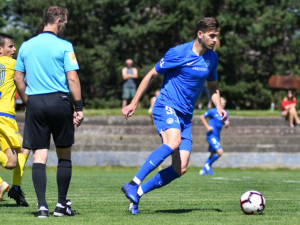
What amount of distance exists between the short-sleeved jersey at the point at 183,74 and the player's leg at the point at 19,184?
215 cm

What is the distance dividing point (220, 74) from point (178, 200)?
22.4 m

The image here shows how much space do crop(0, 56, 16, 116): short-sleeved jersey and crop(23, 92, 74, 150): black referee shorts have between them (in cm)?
171

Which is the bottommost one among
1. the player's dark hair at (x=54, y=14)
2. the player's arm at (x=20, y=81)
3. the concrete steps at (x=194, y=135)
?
the concrete steps at (x=194, y=135)

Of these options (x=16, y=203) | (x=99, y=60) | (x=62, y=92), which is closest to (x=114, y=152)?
(x=99, y=60)

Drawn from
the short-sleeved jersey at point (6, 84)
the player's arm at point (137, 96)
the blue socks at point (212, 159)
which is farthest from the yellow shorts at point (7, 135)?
the blue socks at point (212, 159)

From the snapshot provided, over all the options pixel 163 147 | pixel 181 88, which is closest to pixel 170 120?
pixel 163 147

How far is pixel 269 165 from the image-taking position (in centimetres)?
2236

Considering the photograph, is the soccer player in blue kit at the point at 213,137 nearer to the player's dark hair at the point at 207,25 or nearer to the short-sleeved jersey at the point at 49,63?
the player's dark hair at the point at 207,25

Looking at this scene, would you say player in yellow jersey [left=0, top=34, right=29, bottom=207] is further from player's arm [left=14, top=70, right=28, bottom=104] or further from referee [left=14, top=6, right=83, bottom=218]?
referee [left=14, top=6, right=83, bottom=218]

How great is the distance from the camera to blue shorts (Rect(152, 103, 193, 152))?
7852 millimetres

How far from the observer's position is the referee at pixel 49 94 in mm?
7141

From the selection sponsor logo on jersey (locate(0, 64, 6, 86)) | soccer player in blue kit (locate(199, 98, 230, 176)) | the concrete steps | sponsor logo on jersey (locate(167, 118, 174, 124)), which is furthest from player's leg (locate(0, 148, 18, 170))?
the concrete steps

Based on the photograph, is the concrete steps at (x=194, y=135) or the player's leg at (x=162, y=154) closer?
the player's leg at (x=162, y=154)

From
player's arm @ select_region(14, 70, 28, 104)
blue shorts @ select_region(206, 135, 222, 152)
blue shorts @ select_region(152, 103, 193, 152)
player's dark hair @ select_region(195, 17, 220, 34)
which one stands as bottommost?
blue shorts @ select_region(206, 135, 222, 152)
